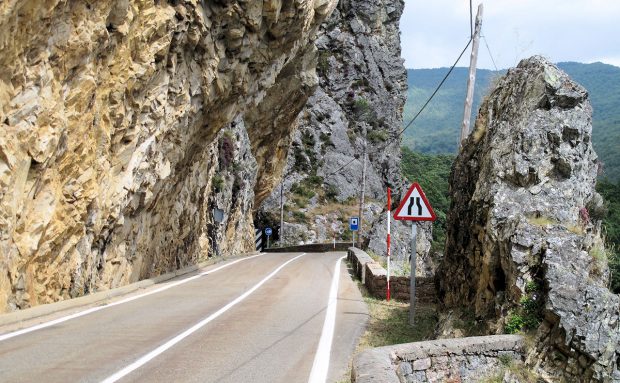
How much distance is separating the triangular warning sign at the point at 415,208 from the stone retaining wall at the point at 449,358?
4022mm

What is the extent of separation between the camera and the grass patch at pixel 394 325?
941 centimetres

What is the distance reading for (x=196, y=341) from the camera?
8531 millimetres

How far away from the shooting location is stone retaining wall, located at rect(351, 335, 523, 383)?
577cm

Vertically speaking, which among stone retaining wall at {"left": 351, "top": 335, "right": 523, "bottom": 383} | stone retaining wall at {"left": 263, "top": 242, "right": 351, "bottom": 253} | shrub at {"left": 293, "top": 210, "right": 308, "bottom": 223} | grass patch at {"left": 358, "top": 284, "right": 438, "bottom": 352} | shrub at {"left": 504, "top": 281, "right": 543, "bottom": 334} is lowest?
stone retaining wall at {"left": 263, "top": 242, "right": 351, "bottom": 253}

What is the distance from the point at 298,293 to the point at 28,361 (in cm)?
841

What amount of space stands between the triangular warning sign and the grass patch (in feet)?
6.53

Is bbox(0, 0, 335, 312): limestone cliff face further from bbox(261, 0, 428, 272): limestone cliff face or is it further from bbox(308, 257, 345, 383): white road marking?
bbox(261, 0, 428, 272): limestone cliff face

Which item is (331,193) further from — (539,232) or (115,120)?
(539,232)

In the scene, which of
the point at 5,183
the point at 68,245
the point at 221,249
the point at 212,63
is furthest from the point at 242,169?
the point at 5,183

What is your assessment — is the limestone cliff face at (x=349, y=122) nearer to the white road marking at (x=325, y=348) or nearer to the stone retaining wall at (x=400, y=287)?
the stone retaining wall at (x=400, y=287)

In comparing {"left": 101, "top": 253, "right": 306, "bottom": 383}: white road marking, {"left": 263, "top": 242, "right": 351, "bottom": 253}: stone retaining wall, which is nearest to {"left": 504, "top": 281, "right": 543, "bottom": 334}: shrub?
{"left": 101, "top": 253, "right": 306, "bottom": 383}: white road marking

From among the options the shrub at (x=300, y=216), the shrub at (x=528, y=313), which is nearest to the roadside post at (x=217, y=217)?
the shrub at (x=528, y=313)

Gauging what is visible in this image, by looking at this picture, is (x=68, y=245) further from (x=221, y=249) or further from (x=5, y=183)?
(x=221, y=249)

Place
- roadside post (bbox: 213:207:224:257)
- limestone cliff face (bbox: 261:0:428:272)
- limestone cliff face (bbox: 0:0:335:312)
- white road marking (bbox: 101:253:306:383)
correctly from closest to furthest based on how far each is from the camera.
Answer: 1. white road marking (bbox: 101:253:306:383)
2. limestone cliff face (bbox: 0:0:335:312)
3. roadside post (bbox: 213:207:224:257)
4. limestone cliff face (bbox: 261:0:428:272)
